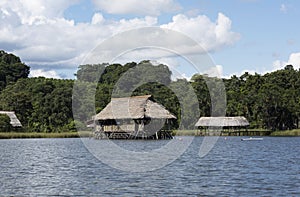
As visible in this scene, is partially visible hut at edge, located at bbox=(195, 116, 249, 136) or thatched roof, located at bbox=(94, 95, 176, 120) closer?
thatched roof, located at bbox=(94, 95, 176, 120)

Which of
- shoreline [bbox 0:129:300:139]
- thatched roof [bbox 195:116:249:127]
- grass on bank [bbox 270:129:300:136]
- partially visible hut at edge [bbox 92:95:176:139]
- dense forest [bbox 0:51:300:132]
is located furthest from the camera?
dense forest [bbox 0:51:300:132]

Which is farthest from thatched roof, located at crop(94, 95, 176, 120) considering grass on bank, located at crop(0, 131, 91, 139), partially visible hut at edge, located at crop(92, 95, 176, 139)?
grass on bank, located at crop(0, 131, 91, 139)

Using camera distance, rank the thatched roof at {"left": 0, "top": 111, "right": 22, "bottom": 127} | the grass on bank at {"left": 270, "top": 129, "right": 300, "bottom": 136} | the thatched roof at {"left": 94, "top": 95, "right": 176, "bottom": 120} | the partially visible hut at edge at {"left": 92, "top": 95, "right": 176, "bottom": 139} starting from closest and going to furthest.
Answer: the thatched roof at {"left": 94, "top": 95, "right": 176, "bottom": 120} → the partially visible hut at edge at {"left": 92, "top": 95, "right": 176, "bottom": 139} → the grass on bank at {"left": 270, "top": 129, "right": 300, "bottom": 136} → the thatched roof at {"left": 0, "top": 111, "right": 22, "bottom": 127}

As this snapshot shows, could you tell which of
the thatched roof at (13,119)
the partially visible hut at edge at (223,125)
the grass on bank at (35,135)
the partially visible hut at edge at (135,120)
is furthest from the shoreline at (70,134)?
the partially visible hut at edge at (135,120)

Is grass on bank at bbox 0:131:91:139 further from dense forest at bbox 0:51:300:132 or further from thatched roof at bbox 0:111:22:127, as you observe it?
thatched roof at bbox 0:111:22:127

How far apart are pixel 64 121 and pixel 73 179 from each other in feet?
174

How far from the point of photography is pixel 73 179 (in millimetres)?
20078

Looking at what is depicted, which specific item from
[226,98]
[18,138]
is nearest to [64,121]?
[18,138]

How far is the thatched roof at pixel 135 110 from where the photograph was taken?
2100 inches

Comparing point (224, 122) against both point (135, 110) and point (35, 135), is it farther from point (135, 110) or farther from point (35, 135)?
→ point (35, 135)

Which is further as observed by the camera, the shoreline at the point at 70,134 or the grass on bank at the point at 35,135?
the shoreline at the point at 70,134

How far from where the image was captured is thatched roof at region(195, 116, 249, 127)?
6669cm

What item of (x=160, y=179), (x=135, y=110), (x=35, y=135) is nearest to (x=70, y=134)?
(x=35, y=135)

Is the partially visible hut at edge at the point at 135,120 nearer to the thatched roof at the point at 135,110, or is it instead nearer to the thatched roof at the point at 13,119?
the thatched roof at the point at 135,110
